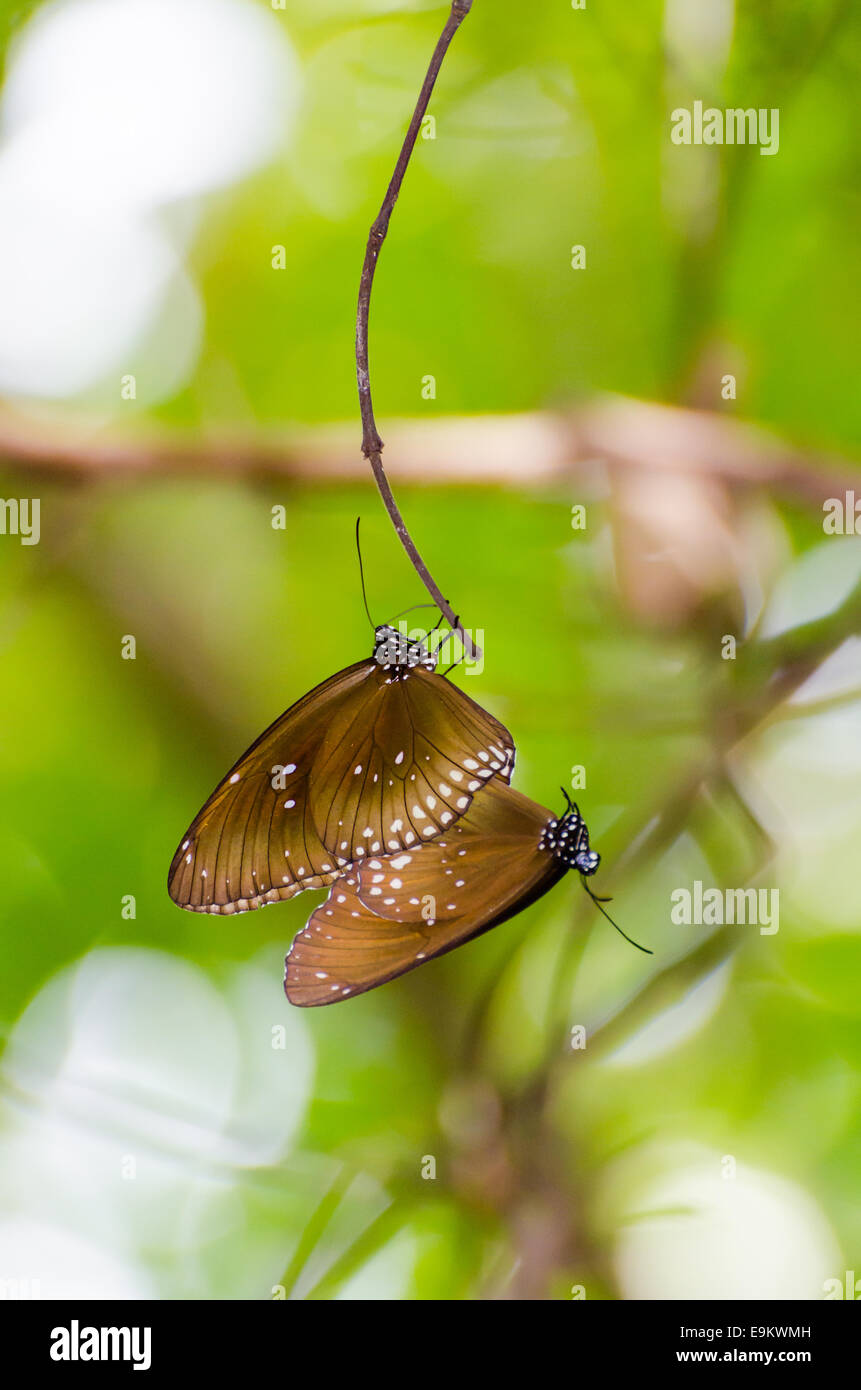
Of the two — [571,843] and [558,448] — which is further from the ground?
[558,448]

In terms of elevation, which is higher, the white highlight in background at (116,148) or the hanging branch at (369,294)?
the white highlight in background at (116,148)

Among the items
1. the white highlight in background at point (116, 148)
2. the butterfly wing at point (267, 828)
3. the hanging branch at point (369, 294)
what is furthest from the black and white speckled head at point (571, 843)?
the white highlight in background at point (116, 148)

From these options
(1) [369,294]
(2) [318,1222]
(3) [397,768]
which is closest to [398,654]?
(3) [397,768]

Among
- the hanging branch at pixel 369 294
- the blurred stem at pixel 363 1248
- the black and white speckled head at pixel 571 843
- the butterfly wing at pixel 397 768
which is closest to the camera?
the hanging branch at pixel 369 294

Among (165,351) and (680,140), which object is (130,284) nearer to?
(165,351)

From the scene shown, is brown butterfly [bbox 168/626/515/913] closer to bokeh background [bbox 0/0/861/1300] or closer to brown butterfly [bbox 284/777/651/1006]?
brown butterfly [bbox 284/777/651/1006]

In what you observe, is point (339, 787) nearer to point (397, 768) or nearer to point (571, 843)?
point (397, 768)

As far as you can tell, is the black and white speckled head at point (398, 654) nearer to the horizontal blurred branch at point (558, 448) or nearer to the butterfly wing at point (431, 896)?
the butterfly wing at point (431, 896)
